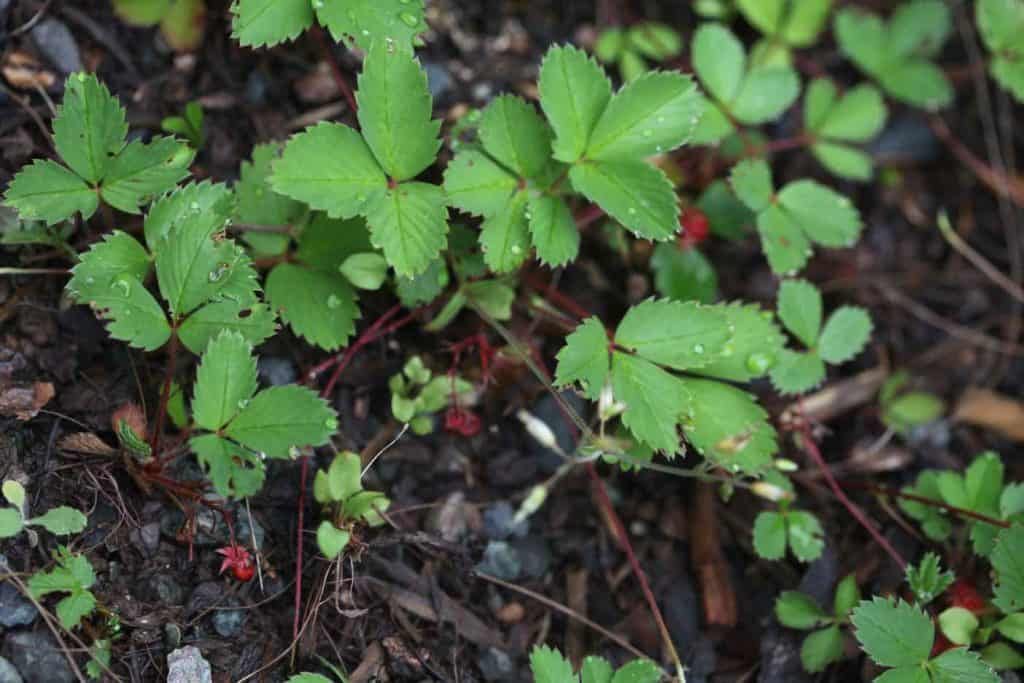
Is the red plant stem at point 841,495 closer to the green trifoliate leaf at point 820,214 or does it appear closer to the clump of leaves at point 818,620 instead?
the clump of leaves at point 818,620

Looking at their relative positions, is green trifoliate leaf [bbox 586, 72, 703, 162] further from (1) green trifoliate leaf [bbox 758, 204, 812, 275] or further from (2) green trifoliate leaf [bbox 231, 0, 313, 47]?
(2) green trifoliate leaf [bbox 231, 0, 313, 47]

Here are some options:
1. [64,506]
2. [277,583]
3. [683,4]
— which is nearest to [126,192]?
[64,506]

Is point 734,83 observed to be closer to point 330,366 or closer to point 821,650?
point 330,366

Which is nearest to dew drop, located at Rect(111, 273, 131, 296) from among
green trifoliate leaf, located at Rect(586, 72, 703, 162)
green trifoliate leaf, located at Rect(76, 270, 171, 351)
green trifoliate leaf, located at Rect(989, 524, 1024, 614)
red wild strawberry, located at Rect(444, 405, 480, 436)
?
green trifoliate leaf, located at Rect(76, 270, 171, 351)

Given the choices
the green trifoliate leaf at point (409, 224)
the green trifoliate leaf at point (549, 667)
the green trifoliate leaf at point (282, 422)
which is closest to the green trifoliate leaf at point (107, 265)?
the green trifoliate leaf at point (282, 422)

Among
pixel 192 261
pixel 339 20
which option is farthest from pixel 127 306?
pixel 339 20

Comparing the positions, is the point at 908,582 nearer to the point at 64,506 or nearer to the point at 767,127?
the point at 767,127
